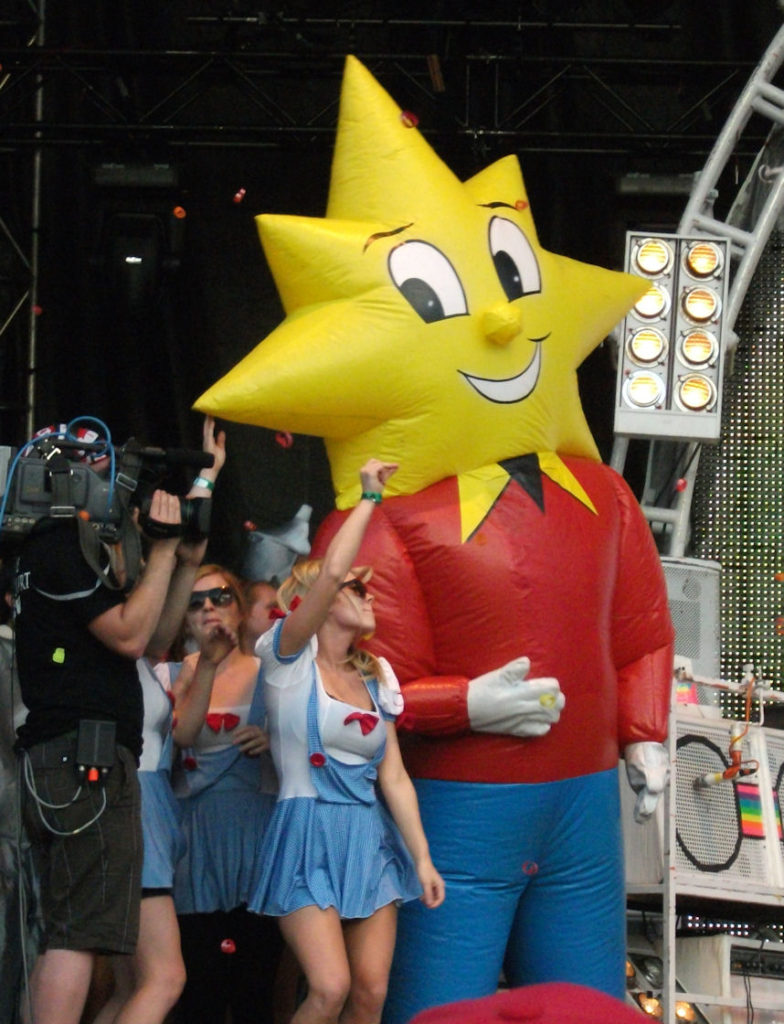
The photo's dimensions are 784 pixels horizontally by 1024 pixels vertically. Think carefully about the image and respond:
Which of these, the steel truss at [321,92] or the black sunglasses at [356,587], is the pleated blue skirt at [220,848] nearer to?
the black sunglasses at [356,587]

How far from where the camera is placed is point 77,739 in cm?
330

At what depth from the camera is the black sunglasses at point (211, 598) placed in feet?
13.1

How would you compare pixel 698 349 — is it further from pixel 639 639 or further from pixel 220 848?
pixel 220 848

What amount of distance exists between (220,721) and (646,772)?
108cm

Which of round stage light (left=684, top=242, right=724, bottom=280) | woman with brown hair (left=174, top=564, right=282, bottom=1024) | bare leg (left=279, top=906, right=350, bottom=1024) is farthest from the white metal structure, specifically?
bare leg (left=279, top=906, right=350, bottom=1024)

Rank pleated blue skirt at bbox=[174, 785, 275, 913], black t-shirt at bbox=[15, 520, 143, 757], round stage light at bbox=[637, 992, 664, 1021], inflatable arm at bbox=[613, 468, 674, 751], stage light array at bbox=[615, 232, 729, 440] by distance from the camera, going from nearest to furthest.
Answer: black t-shirt at bbox=[15, 520, 143, 757]
pleated blue skirt at bbox=[174, 785, 275, 913]
inflatable arm at bbox=[613, 468, 674, 751]
round stage light at bbox=[637, 992, 664, 1021]
stage light array at bbox=[615, 232, 729, 440]

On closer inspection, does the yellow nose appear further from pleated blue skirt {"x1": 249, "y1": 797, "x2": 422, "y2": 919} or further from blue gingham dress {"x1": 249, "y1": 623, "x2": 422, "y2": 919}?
pleated blue skirt {"x1": 249, "y1": 797, "x2": 422, "y2": 919}

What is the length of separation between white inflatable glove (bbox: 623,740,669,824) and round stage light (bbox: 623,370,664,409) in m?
1.69

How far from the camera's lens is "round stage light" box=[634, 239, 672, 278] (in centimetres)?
564

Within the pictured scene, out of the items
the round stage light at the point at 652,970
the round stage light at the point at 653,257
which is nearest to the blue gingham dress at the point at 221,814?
the round stage light at the point at 652,970

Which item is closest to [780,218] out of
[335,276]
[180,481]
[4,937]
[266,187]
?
[266,187]

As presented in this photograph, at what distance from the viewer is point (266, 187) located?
6.92 metres

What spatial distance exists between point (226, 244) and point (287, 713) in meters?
3.67

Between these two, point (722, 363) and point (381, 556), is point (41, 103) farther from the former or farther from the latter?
point (381, 556)
